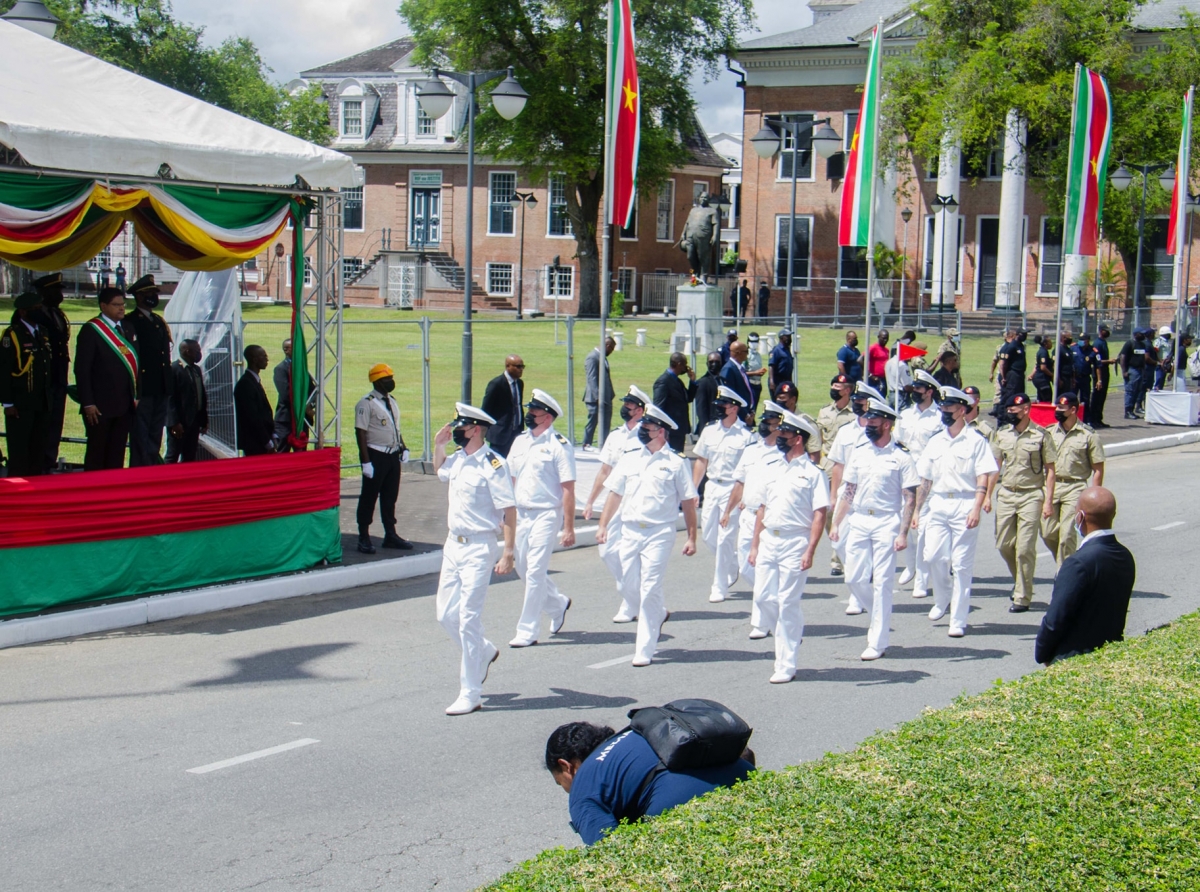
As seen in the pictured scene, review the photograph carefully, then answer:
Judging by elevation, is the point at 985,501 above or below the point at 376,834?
above

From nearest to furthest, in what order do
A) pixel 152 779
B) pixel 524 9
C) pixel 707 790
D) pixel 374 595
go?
pixel 707 790
pixel 152 779
pixel 374 595
pixel 524 9

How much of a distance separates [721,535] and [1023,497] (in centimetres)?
266

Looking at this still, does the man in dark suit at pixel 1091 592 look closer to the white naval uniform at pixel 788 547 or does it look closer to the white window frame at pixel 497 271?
the white naval uniform at pixel 788 547

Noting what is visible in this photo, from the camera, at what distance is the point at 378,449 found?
13.1 meters

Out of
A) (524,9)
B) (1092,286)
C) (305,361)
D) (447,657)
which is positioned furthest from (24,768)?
(524,9)

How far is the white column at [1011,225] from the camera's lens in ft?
151

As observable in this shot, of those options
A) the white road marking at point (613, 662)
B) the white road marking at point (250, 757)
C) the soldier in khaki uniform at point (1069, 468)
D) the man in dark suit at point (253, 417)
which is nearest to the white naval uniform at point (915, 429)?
the soldier in khaki uniform at point (1069, 468)

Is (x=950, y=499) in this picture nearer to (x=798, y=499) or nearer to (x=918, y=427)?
(x=798, y=499)

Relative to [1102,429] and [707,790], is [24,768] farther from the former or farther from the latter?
[1102,429]

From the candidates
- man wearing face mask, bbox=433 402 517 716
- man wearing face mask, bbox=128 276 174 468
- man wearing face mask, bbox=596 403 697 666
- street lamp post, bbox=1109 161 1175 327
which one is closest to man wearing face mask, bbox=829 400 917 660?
man wearing face mask, bbox=596 403 697 666

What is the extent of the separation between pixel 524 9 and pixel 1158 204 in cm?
2323

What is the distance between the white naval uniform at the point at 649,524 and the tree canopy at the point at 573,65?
3896 cm

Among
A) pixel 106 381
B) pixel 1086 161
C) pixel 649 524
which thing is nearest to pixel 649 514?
pixel 649 524

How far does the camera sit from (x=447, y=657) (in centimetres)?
988
